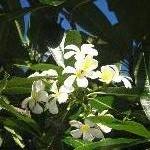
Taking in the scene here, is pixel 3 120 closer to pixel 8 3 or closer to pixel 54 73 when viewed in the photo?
pixel 54 73

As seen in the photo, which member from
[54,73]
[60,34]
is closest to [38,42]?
[60,34]

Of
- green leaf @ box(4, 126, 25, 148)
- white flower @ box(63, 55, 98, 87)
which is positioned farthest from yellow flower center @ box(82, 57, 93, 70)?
green leaf @ box(4, 126, 25, 148)

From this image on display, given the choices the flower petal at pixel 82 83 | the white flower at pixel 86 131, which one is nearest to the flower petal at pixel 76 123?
the white flower at pixel 86 131

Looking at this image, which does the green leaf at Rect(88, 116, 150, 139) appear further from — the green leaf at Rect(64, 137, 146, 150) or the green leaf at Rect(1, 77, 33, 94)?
the green leaf at Rect(1, 77, 33, 94)

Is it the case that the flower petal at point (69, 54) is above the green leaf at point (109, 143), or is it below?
above

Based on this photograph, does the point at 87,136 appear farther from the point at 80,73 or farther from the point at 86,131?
the point at 80,73

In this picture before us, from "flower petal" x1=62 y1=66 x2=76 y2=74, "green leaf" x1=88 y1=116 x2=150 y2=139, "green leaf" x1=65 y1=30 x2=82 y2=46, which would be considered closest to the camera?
"green leaf" x1=88 y1=116 x2=150 y2=139

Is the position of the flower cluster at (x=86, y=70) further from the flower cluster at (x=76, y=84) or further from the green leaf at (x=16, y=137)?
the green leaf at (x=16, y=137)
